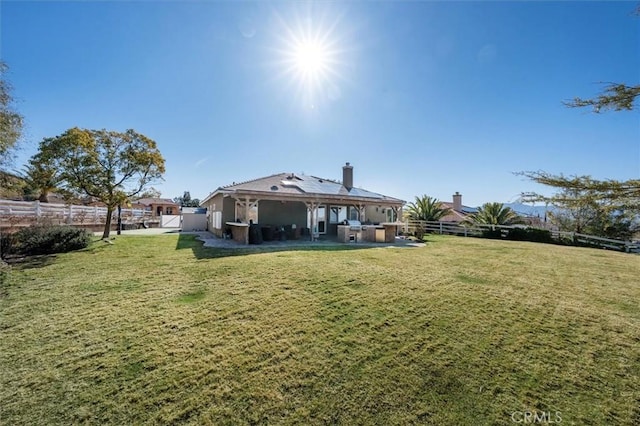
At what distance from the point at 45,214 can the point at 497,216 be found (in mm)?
27686

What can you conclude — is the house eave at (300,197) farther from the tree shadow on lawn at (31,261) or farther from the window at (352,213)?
the tree shadow on lawn at (31,261)

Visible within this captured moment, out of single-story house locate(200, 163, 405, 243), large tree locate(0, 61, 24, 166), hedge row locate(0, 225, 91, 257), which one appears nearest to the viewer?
large tree locate(0, 61, 24, 166)

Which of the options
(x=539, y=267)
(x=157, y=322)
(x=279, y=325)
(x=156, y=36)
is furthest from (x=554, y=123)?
(x=156, y=36)

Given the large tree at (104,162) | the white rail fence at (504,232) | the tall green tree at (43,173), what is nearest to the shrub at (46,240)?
the tall green tree at (43,173)

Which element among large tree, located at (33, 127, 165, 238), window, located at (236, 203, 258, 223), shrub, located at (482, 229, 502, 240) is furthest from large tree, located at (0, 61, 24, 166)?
shrub, located at (482, 229, 502, 240)

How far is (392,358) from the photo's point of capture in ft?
11.3

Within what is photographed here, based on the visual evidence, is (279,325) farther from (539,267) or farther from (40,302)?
(539,267)

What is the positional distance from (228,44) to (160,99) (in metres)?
4.72

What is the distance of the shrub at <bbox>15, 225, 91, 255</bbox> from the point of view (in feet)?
30.7

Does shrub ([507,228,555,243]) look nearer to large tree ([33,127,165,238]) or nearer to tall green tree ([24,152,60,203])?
large tree ([33,127,165,238])

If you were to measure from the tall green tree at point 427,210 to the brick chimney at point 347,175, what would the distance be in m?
7.08

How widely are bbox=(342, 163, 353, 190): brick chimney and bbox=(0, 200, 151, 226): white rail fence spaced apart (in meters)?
16.1

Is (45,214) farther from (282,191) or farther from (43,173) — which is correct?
(282,191)

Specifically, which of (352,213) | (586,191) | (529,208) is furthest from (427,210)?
(586,191)
